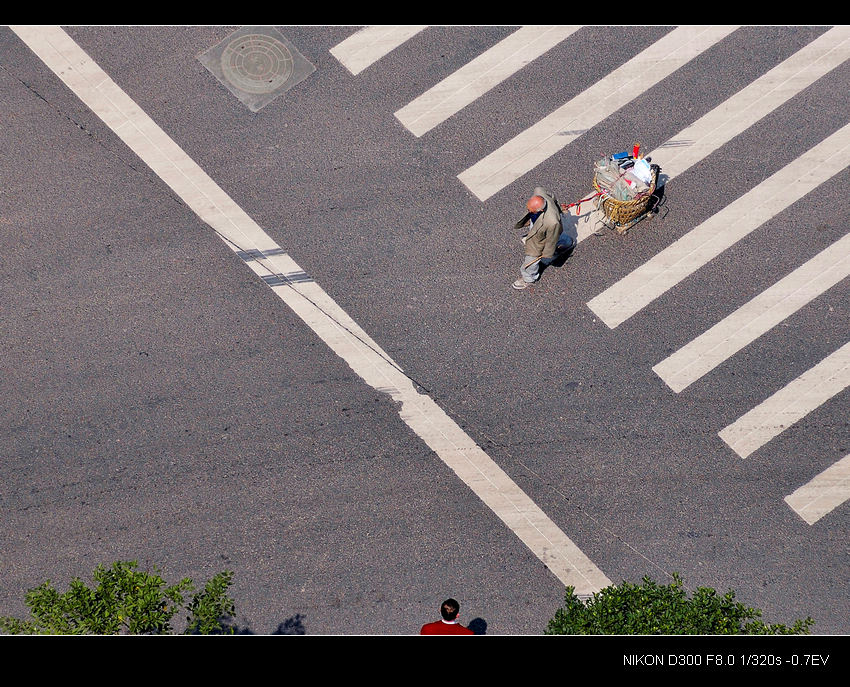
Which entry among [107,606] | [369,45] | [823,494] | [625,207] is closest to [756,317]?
[625,207]

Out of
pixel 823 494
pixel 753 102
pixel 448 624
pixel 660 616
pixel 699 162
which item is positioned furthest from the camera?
pixel 753 102

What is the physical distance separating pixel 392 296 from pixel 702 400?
404 centimetres

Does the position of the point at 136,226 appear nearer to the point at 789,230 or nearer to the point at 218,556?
the point at 218,556

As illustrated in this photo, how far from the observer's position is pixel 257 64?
11156mm

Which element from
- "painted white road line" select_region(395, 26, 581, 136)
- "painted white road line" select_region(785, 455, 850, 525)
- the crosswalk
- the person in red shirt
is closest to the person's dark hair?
the person in red shirt

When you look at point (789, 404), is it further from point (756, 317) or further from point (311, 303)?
point (311, 303)

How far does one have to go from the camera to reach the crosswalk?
10141mm

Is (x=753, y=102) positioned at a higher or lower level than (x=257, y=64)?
lower

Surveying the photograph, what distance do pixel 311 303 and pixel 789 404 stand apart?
603 cm

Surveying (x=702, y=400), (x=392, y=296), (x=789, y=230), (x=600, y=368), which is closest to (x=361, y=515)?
(x=392, y=296)

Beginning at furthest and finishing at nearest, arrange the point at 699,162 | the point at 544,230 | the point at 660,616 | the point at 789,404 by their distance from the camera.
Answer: the point at 699,162, the point at 789,404, the point at 544,230, the point at 660,616

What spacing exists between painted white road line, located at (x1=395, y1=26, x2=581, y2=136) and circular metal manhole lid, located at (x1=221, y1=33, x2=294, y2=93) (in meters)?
1.68

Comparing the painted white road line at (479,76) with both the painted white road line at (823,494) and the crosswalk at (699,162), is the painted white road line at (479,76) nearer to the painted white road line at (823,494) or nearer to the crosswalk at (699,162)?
the crosswalk at (699,162)

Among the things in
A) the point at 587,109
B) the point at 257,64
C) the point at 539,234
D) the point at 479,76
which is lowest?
the point at 539,234
